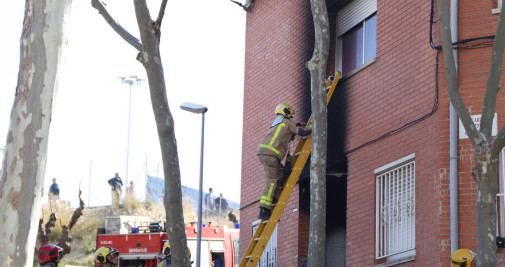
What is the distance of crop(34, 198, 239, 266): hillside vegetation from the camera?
36906 mm

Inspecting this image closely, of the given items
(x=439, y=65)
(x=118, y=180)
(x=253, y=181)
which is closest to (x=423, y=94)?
(x=439, y=65)

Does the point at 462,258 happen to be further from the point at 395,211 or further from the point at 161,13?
the point at 161,13

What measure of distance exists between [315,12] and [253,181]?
5677 millimetres

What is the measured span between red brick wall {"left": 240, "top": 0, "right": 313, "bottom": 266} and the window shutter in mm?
572

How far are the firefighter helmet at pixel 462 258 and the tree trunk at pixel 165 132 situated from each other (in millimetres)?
3066

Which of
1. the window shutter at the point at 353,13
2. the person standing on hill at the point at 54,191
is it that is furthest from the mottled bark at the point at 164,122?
the person standing on hill at the point at 54,191

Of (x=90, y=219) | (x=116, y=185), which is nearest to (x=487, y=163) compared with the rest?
(x=116, y=185)

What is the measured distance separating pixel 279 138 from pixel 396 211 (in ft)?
6.94

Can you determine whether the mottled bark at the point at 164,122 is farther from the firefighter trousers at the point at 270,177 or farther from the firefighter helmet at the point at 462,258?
the firefighter trousers at the point at 270,177

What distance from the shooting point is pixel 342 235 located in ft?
59.1

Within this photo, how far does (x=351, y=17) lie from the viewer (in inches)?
658

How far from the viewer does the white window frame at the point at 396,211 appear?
14000 mm

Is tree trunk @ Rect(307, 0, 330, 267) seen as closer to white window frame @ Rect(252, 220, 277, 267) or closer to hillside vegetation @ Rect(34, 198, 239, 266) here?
white window frame @ Rect(252, 220, 277, 267)

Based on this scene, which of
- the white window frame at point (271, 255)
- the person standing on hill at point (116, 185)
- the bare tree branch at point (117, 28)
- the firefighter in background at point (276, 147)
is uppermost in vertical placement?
the person standing on hill at point (116, 185)
